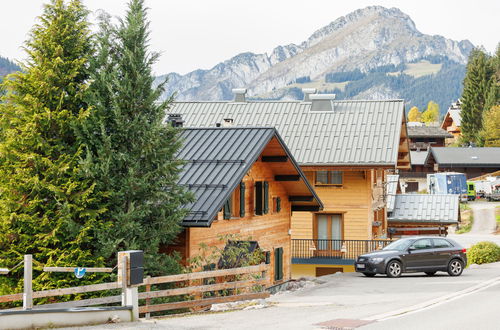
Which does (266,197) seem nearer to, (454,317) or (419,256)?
(419,256)

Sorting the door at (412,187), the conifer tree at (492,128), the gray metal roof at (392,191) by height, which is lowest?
the gray metal roof at (392,191)

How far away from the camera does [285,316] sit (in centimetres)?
1608

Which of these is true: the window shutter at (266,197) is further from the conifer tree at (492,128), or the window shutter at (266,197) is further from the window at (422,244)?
the conifer tree at (492,128)

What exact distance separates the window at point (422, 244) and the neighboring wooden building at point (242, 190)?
4.07 m

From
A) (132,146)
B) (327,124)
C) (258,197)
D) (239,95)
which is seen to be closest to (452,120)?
(239,95)

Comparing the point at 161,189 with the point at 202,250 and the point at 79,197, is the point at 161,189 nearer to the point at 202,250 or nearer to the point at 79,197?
the point at 79,197

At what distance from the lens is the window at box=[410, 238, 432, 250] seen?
2892 centimetres

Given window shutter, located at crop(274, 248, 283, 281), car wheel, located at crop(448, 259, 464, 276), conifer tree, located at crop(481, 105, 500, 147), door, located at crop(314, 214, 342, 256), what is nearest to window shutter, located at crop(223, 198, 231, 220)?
window shutter, located at crop(274, 248, 283, 281)

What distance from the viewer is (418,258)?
94.6 feet

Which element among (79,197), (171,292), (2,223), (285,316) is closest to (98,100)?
(79,197)

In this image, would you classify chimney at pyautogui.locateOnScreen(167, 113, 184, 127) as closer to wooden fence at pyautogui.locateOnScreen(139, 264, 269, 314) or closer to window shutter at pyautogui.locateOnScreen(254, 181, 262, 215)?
window shutter at pyautogui.locateOnScreen(254, 181, 262, 215)

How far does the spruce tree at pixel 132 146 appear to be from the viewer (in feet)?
58.2

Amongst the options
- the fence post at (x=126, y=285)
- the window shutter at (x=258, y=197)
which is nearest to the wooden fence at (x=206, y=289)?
the fence post at (x=126, y=285)

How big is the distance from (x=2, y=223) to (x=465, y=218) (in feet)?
194
